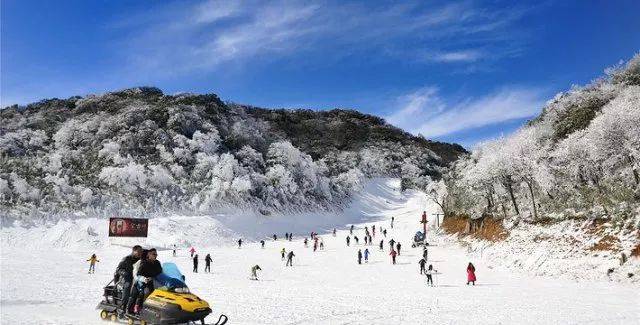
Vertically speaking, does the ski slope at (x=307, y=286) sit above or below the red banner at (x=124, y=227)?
below

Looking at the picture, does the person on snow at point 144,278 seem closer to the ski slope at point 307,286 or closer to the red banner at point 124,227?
the ski slope at point 307,286

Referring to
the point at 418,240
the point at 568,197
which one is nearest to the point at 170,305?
the point at 568,197

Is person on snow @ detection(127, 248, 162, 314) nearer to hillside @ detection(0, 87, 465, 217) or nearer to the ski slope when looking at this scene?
the ski slope

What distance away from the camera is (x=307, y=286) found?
86.9 ft

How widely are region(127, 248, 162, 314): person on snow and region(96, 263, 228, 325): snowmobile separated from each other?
0.14 meters

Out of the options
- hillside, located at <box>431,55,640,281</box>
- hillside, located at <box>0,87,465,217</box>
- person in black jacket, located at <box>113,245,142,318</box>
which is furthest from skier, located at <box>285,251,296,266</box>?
hillside, located at <box>0,87,465,217</box>

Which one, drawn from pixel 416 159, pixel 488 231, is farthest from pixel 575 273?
pixel 416 159

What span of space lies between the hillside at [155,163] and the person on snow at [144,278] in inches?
2193

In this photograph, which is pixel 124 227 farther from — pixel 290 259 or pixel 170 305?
pixel 170 305

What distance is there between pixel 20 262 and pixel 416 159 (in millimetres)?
115756

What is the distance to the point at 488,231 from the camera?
45.7 m

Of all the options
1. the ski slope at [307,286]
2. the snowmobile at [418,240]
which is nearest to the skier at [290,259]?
the ski slope at [307,286]

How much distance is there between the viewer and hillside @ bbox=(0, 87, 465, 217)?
67.8 metres

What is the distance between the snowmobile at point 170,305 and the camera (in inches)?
393
